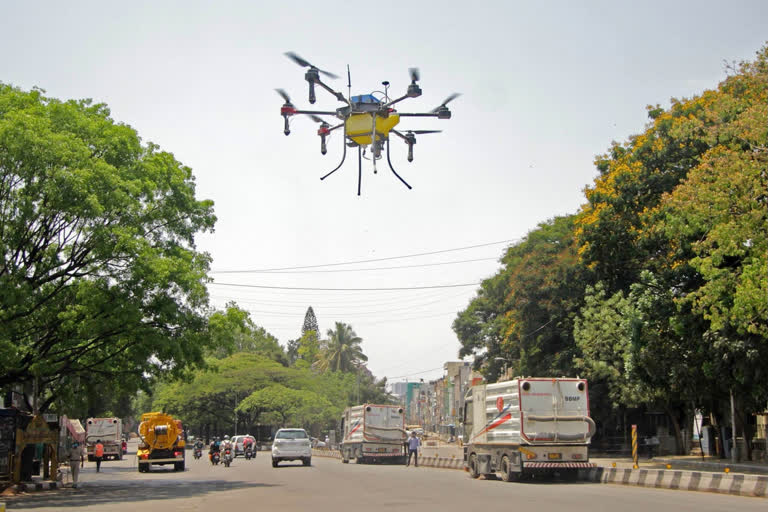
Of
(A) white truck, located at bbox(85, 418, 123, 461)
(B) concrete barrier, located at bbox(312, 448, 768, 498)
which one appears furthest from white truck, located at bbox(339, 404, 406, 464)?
(A) white truck, located at bbox(85, 418, 123, 461)

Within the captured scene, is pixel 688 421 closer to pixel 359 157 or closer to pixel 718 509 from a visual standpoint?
pixel 718 509

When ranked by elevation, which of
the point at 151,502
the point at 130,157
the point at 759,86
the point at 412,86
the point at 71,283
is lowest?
the point at 151,502

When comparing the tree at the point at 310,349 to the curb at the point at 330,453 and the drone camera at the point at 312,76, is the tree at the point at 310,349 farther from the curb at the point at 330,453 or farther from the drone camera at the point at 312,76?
the drone camera at the point at 312,76

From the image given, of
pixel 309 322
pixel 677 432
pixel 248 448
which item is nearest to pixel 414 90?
pixel 677 432

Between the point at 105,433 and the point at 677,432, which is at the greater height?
the point at 677,432

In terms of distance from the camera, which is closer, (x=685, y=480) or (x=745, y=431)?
(x=685, y=480)

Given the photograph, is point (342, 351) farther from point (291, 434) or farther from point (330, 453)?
point (291, 434)

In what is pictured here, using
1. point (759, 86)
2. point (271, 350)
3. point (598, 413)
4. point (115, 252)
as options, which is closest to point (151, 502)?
point (115, 252)

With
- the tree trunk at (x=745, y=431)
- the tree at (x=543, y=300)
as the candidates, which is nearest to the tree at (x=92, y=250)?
the tree at (x=543, y=300)
